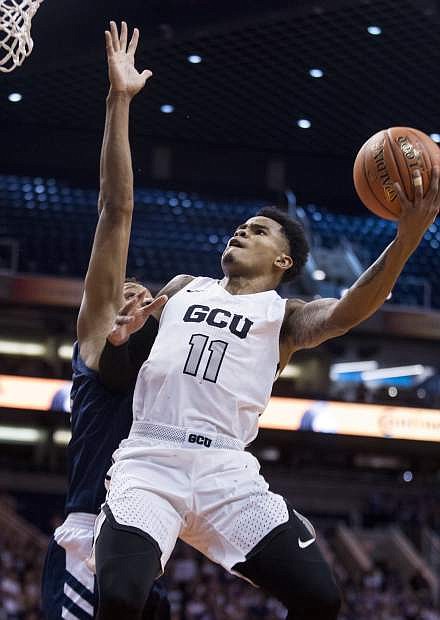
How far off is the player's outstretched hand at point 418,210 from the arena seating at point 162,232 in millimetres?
13284

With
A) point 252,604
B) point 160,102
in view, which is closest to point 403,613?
point 252,604

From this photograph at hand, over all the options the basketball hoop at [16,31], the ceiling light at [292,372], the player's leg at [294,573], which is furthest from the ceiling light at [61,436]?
the player's leg at [294,573]

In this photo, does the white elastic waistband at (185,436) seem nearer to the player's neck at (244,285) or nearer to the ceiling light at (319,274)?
the player's neck at (244,285)

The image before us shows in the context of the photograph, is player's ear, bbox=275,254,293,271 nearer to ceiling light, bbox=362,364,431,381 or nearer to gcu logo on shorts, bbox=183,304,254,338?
gcu logo on shorts, bbox=183,304,254,338

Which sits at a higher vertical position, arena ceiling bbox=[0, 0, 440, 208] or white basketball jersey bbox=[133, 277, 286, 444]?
arena ceiling bbox=[0, 0, 440, 208]

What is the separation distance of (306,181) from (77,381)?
12.2 meters

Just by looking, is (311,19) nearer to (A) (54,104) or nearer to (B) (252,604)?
(A) (54,104)

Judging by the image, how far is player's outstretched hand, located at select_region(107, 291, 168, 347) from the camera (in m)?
3.24

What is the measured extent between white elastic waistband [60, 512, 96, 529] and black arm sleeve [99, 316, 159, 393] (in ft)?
1.56

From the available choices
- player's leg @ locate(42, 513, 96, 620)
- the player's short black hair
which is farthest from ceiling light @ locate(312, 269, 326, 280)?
player's leg @ locate(42, 513, 96, 620)

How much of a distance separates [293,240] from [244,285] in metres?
0.30

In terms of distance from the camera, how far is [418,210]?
3.27 meters

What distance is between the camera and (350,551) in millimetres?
16297

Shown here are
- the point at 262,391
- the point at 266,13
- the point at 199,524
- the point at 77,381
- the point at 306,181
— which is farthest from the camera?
the point at 306,181
